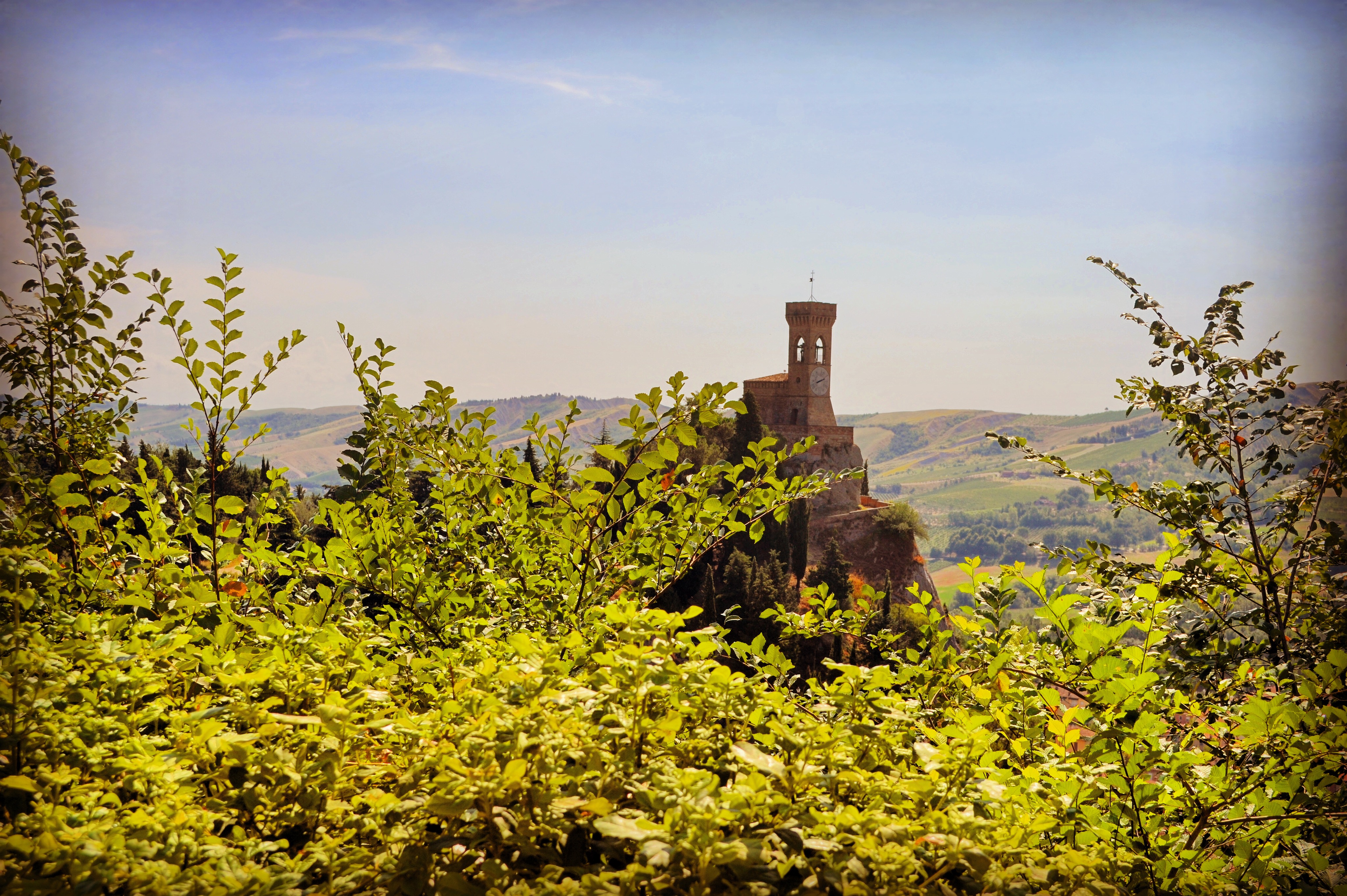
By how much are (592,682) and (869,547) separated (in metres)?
46.6

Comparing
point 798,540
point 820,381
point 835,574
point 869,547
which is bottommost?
point 869,547

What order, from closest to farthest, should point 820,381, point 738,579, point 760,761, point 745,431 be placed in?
1. point 760,761
2. point 738,579
3. point 745,431
4. point 820,381

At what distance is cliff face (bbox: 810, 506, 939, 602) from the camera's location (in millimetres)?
46156

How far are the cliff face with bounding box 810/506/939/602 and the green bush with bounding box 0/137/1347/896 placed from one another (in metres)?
42.9

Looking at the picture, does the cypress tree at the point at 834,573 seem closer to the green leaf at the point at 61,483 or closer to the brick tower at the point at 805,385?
the brick tower at the point at 805,385

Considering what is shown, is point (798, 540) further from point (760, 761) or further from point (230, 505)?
point (760, 761)

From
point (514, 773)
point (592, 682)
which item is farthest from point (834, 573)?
point (514, 773)

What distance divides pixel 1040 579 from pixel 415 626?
225cm

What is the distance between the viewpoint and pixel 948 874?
1.52 metres

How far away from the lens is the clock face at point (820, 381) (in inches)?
2066

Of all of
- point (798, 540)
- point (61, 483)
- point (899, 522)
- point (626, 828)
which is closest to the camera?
point (626, 828)

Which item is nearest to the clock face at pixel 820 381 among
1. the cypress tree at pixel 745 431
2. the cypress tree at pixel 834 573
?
the cypress tree at pixel 745 431

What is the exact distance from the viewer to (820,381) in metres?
52.7

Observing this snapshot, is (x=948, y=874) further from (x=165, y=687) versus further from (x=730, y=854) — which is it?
(x=165, y=687)
